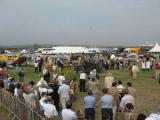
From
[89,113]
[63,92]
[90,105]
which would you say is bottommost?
[89,113]

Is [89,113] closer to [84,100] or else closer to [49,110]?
[84,100]

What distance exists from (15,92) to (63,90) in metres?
2.25

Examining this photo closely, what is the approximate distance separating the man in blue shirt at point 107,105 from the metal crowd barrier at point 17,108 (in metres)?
2.90

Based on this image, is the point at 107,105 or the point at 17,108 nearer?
the point at 107,105

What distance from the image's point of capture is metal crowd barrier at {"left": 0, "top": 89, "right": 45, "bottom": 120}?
1392cm

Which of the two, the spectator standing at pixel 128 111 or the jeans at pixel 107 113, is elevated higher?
the spectator standing at pixel 128 111

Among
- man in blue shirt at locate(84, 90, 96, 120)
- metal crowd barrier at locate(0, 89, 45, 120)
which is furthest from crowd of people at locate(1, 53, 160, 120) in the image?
metal crowd barrier at locate(0, 89, 45, 120)

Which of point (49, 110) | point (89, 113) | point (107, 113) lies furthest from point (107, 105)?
point (49, 110)

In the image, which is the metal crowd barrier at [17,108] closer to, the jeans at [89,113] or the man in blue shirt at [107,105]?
the jeans at [89,113]

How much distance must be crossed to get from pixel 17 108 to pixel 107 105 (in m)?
3.86

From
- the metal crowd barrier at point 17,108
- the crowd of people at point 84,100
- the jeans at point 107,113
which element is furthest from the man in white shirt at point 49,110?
the jeans at point 107,113

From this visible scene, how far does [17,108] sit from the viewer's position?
16.8 meters

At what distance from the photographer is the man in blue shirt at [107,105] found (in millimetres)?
15391

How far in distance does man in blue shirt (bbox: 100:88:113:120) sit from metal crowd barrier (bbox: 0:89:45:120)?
290cm
